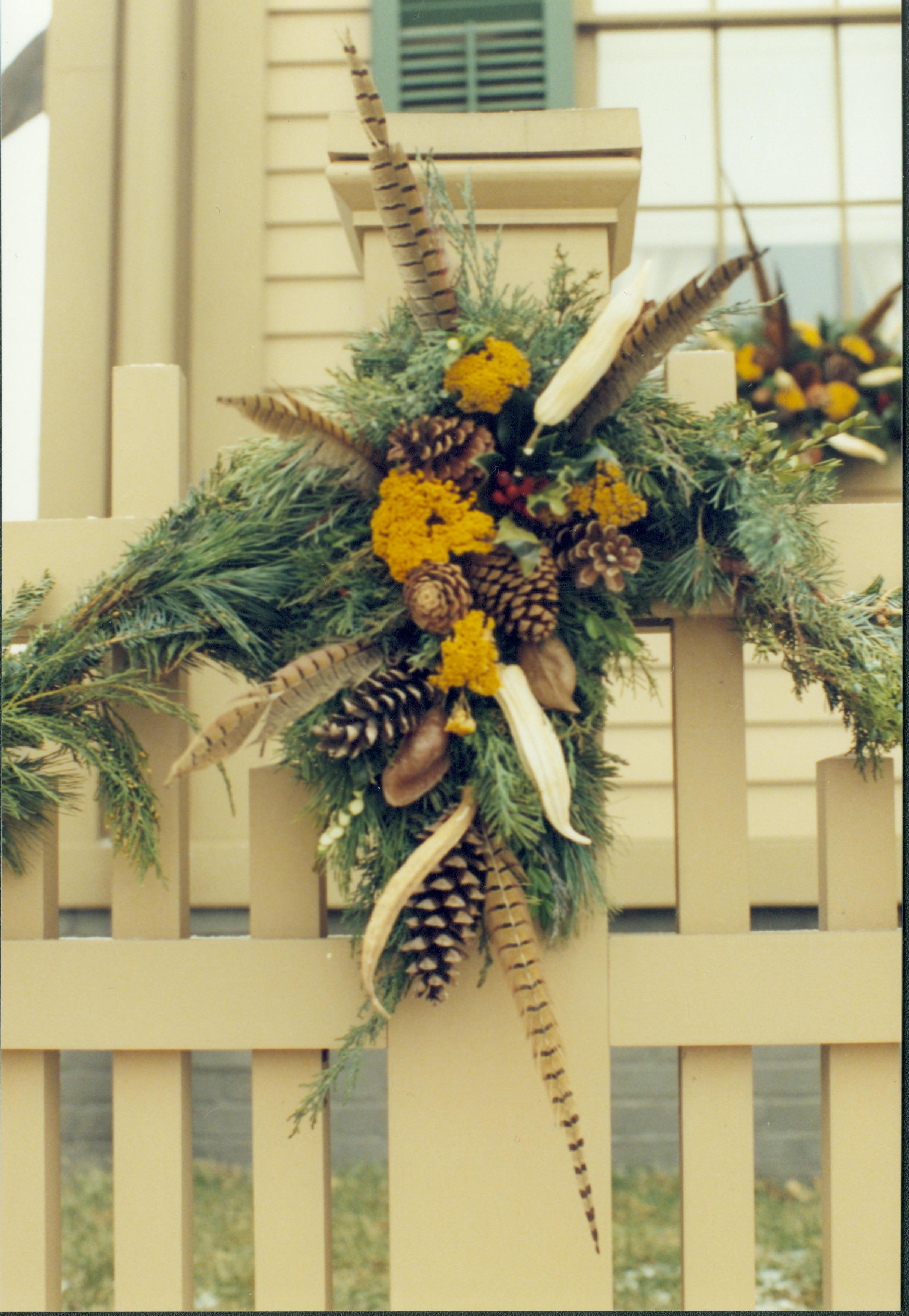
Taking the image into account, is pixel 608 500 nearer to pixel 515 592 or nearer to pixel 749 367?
pixel 515 592

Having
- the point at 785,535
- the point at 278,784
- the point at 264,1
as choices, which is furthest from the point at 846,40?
the point at 278,784

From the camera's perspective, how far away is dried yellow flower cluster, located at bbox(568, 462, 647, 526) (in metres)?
0.62

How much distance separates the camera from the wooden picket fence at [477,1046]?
0.71 metres

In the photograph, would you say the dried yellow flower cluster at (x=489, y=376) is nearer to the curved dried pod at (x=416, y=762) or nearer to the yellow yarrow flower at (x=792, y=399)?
the curved dried pod at (x=416, y=762)

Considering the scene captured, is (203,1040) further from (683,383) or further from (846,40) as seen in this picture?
(846,40)

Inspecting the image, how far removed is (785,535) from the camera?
619 mm

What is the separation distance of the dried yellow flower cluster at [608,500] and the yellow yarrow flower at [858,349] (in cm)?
161

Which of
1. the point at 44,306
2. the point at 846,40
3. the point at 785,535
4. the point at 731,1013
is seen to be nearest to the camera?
the point at 785,535

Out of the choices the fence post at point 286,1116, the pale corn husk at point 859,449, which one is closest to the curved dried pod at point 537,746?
the fence post at point 286,1116

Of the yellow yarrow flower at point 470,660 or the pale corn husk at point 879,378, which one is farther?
the pale corn husk at point 879,378

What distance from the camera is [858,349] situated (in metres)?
1.94

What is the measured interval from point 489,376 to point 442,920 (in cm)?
38

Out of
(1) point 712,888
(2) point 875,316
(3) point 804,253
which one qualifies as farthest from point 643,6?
(1) point 712,888

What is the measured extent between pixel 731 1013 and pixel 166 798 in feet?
1.68
